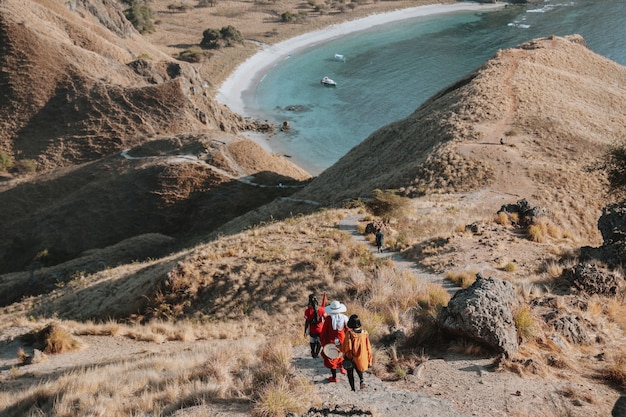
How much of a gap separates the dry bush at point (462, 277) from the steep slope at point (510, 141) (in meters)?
14.3

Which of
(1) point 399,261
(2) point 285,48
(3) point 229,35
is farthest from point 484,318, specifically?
(2) point 285,48

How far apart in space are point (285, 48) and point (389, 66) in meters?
27.0

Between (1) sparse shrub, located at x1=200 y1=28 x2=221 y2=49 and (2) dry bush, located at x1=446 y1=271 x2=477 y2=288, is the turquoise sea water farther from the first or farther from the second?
(2) dry bush, located at x1=446 y1=271 x2=477 y2=288

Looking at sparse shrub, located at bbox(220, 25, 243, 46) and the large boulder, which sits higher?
sparse shrub, located at bbox(220, 25, 243, 46)

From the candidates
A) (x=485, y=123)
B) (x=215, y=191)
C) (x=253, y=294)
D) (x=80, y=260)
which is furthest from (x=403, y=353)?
(x=215, y=191)

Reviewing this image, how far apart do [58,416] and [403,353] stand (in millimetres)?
7734

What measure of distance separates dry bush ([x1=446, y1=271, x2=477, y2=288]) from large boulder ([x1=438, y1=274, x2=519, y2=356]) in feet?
16.8

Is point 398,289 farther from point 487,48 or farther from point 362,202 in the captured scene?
point 487,48

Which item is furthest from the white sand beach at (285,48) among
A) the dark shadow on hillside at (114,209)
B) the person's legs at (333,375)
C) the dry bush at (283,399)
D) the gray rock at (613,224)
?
the dry bush at (283,399)

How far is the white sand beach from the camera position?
89.9 m

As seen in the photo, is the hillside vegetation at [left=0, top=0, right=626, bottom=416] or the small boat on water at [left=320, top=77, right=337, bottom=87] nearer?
the hillside vegetation at [left=0, top=0, right=626, bottom=416]

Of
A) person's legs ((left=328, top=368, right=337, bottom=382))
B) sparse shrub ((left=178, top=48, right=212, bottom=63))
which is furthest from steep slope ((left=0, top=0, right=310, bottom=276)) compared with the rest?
person's legs ((left=328, top=368, right=337, bottom=382))

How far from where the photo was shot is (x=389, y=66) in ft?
344

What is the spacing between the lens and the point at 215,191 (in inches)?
1864
